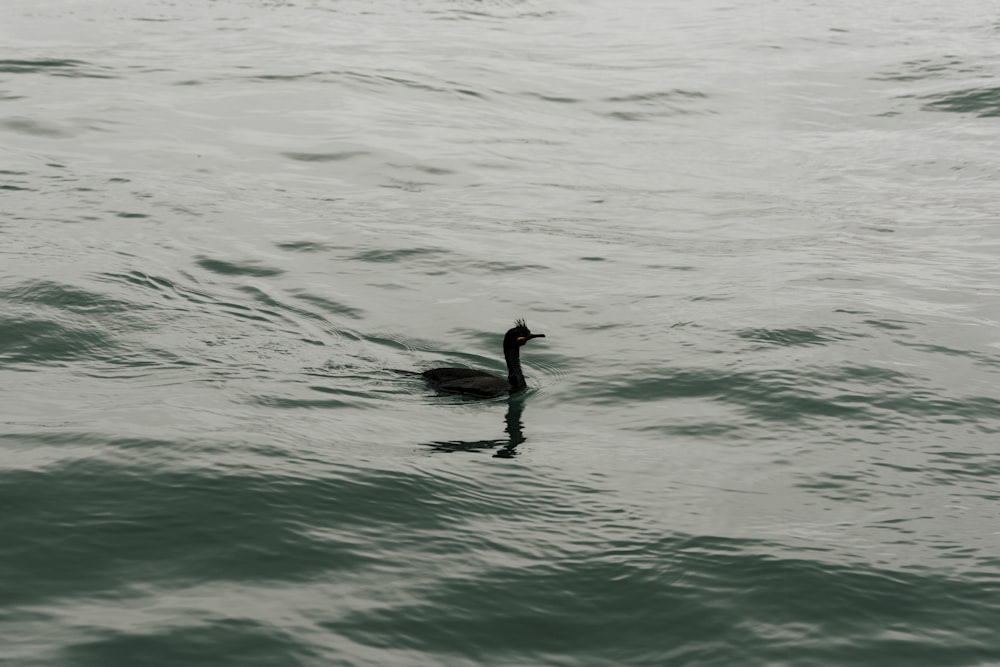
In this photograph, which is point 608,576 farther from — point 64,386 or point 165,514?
point 64,386

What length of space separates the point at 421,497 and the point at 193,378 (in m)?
3.69

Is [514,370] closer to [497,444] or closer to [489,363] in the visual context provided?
[489,363]

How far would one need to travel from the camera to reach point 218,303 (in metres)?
15.7

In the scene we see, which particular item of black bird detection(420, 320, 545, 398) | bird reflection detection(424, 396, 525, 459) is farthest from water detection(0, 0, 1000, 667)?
black bird detection(420, 320, 545, 398)

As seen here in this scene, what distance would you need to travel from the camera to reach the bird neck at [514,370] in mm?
13812

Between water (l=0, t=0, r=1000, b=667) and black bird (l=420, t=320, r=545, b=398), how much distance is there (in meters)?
0.19

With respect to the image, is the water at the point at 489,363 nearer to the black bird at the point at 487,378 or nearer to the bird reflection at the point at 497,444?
the bird reflection at the point at 497,444

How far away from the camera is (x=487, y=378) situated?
13695 mm

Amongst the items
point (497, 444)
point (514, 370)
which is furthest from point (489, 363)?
point (497, 444)

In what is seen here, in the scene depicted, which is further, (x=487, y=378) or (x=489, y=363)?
(x=489, y=363)

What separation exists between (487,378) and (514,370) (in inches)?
12.7

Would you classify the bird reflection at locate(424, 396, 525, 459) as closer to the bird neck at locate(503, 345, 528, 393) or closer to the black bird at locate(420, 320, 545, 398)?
the black bird at locate(420, 320, 545, 398)

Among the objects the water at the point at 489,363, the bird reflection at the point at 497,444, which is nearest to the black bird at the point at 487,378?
the water at the point at 489,363

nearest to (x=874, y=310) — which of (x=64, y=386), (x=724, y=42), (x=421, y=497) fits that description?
(x=421, y=497)
